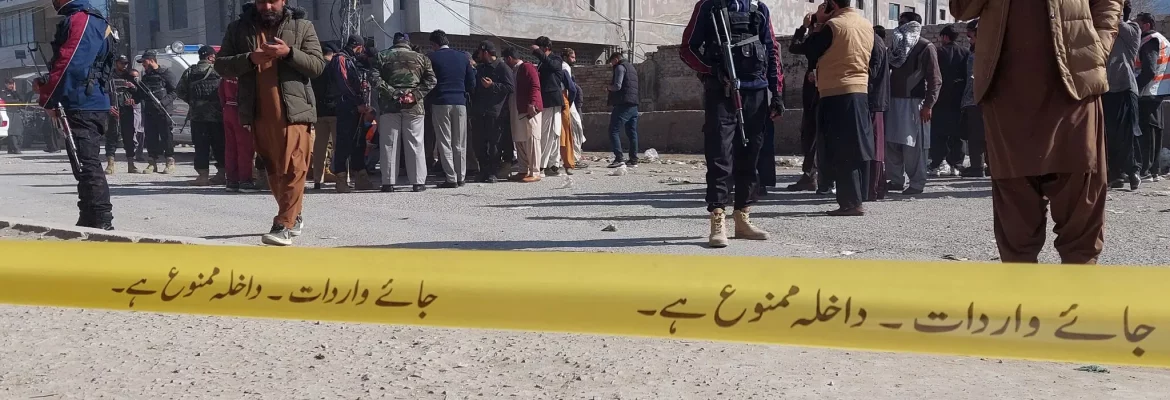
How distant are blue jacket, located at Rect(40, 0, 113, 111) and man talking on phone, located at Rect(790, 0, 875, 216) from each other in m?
4.74

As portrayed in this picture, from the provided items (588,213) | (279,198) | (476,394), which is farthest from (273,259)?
(588,213)

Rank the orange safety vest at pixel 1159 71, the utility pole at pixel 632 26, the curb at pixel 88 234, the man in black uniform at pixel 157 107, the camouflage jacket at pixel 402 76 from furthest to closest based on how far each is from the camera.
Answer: the utility pole at pixel 632 26 → the man in black uniform at pixel 157 107 → the camouflage jacket at pixel 402 76 → the orange safety vest at pixel 1159 71 → the curb at pixel 88 234

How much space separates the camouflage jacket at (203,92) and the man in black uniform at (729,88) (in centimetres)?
719

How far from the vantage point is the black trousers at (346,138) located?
11180 millimetres

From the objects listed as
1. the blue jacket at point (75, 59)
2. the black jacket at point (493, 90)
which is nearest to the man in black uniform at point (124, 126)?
the black jacket at point (493, 90)

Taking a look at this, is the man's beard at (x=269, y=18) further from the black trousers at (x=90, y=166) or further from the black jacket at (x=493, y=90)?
the black jacket at (x=493, y=90)

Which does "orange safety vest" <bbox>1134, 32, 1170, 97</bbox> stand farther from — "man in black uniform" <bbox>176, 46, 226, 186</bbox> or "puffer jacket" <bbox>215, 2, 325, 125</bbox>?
"man in black uniform" <bbox>176, 46, 226, 186</bbox>

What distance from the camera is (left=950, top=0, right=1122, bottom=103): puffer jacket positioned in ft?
12.6

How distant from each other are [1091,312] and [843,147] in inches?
231

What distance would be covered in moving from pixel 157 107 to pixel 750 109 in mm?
9875

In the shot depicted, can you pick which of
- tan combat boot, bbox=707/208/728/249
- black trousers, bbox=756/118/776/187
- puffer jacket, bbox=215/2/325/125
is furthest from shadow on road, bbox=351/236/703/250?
black trousers, bbox=756/118/776/187

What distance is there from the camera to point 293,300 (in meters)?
2.73

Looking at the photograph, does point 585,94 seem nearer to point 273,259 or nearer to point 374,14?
point 374,14

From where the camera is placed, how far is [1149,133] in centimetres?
1066
